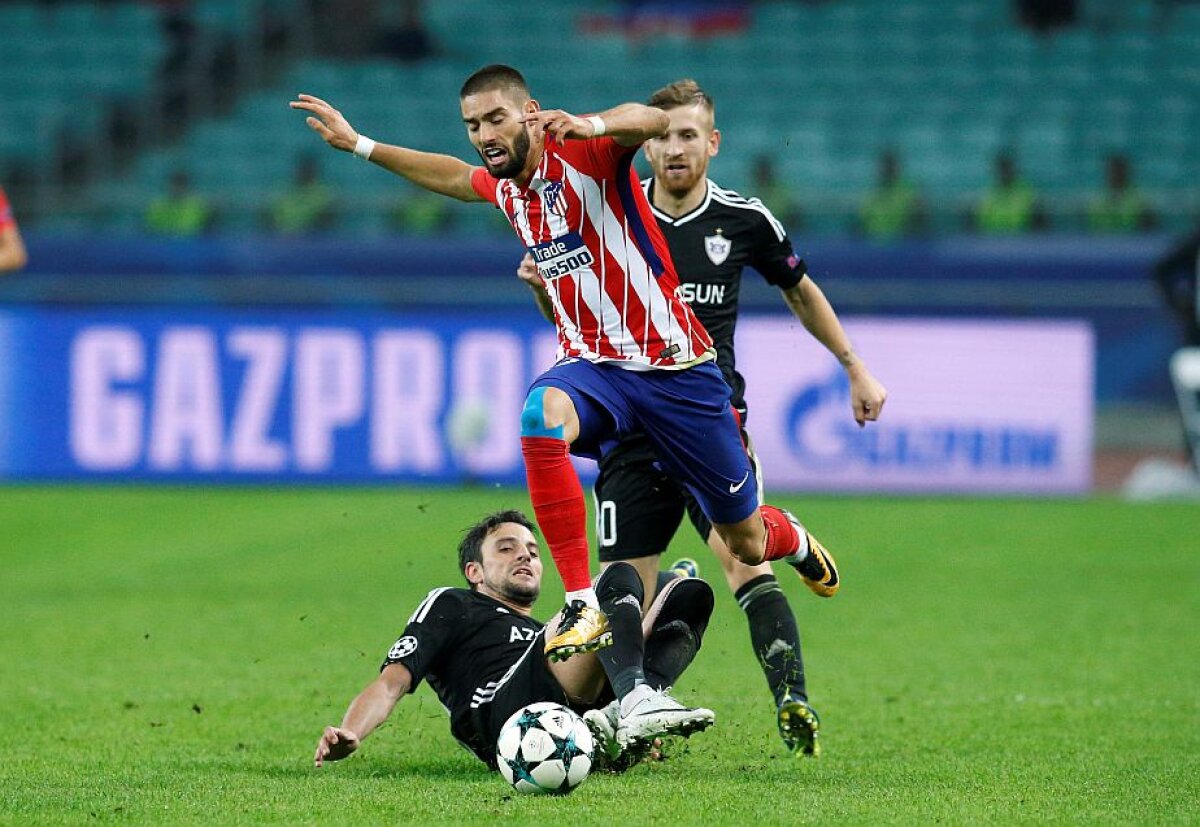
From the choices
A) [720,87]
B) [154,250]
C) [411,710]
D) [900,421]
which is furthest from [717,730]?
[720,87]

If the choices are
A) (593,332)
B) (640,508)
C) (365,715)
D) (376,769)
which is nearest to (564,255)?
(593,332)

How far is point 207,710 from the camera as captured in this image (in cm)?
759

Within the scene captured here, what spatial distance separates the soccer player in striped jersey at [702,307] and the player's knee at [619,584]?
9 cm

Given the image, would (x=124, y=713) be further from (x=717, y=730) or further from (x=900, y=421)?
(x=900, y=421)

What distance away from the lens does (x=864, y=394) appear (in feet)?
22.8

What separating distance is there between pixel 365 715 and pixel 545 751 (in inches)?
28.6

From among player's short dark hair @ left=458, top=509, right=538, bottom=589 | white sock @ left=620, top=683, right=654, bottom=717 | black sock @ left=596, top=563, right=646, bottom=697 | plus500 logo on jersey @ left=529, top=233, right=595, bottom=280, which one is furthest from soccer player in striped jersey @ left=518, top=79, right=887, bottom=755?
white sock @ left=620, top=683, right=654, bottom=717

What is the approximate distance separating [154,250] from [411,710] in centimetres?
1168

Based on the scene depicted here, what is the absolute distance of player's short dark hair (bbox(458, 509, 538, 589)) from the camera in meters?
6.71

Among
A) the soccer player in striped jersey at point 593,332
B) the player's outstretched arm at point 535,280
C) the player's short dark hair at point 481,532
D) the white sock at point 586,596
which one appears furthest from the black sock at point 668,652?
the player's outstretched arm at point 535,280

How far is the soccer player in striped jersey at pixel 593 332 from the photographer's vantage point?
579cm

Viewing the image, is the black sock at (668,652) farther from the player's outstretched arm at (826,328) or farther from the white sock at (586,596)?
the player's outstretched arm at (826,328)

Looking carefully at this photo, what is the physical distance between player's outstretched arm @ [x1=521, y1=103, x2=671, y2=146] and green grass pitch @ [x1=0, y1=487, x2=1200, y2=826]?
1984mm

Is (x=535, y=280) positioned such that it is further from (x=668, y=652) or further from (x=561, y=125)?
(x=668, y=652)
